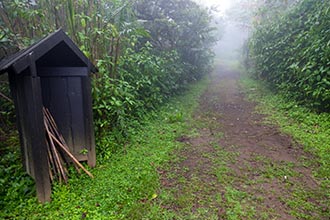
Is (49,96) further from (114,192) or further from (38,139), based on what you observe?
(114,192)

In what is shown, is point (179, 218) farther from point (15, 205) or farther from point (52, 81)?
→ point (52, 81)

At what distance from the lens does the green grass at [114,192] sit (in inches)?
104

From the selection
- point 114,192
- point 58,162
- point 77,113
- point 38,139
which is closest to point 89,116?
point 77,113

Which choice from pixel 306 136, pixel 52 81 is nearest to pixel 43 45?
pixel 52 81

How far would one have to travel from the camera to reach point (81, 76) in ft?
11.2

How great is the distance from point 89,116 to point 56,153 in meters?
0.72

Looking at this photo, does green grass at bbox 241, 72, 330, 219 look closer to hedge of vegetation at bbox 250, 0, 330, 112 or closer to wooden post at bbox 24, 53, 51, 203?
hedge of vegetation at bbox 250, 0, 330, 112

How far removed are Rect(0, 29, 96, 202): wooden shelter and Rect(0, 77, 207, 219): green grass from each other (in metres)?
0.24

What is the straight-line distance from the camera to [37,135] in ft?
8.95

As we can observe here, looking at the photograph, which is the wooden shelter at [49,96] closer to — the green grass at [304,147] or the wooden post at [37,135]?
the wooden post at [37,135]

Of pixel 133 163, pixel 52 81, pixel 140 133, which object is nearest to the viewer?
pixel 52 81

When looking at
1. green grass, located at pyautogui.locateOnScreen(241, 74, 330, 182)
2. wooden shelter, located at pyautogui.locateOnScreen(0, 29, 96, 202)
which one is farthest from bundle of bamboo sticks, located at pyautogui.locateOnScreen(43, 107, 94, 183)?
green grass, located at pyautogui.locateOnScreen(241, 74, 330, 182)

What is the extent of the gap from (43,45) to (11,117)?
109 inches

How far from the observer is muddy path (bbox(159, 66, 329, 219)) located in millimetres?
2650
